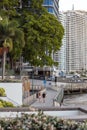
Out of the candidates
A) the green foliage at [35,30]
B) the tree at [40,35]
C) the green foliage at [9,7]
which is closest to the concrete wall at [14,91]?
the green foliage at [35,30]

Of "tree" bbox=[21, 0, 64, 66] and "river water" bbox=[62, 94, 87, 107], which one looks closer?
"river water" bbox=[62, 94, 87, 107]

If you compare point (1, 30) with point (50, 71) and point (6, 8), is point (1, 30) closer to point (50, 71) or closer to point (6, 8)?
point (6, 8)

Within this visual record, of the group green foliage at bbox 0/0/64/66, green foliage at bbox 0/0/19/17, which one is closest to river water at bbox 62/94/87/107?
green foliage at bbox 0/0/64/66

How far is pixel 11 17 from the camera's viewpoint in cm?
6938

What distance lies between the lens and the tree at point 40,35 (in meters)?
65.6

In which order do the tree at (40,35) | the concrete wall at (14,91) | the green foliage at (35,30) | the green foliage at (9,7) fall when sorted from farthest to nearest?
the green foliage at (9,7), the tree at (40,35), the green foliage at (35,30), the concrete wall at (14,91)

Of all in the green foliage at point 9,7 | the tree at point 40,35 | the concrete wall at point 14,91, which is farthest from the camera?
the green foliage at point 9,7

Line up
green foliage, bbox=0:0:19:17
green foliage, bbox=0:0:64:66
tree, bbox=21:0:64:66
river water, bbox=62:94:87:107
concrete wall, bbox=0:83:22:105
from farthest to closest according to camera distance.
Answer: green foliage, bbox=0:0:19:17 → tree, bbox=21:0:64:66 → green foliage, bbox=0:0:64:66 → river water, bbox=62:94:87:107 → concrete wall, bbox=0:83:22:105

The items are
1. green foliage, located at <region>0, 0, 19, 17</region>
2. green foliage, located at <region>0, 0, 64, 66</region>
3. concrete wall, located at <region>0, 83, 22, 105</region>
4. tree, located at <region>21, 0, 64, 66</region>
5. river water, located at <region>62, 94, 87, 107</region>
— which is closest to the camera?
concrete wall, located at <region>0, 83, 22, 105</region>

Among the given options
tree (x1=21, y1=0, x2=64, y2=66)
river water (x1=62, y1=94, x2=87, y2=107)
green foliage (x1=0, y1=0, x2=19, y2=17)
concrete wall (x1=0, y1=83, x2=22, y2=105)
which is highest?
green foliage (x1=0, y1=0, x2=19, y2=17)

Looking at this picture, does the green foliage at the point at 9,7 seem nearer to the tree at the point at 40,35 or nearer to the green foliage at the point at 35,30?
the green foliage at the point at 35,30

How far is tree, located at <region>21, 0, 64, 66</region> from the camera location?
65562mm

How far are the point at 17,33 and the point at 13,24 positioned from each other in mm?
4878

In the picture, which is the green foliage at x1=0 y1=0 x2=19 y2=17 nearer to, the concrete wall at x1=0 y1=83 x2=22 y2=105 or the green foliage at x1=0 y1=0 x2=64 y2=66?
the green foliage at x1=0 y1=0 x2=64 y2=66
